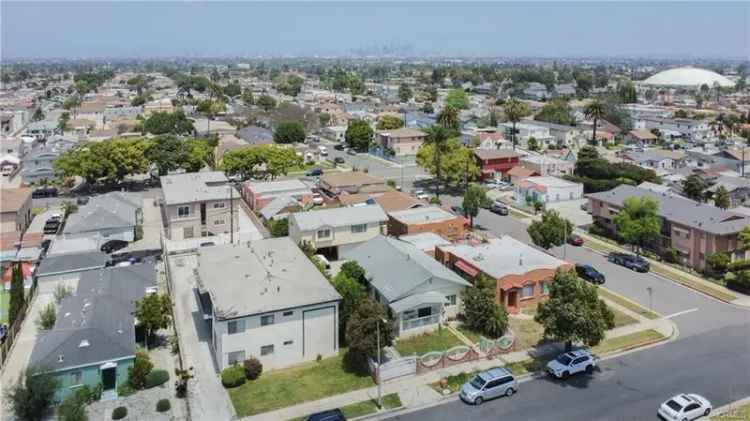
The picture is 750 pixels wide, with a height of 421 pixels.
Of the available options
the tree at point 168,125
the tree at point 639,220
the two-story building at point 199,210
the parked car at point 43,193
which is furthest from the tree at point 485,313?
the tree at point 168,125

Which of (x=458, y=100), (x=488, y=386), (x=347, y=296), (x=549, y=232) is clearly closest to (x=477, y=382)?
(x=488, y=386)

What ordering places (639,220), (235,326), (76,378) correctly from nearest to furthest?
(76,378)
(235,326)
(639,220)

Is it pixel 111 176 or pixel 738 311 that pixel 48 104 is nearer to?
pixel 111 176

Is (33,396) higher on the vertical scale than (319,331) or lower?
lower

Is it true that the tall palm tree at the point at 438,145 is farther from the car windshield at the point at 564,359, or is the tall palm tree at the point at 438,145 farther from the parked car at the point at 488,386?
the parked car at the point at 488,386

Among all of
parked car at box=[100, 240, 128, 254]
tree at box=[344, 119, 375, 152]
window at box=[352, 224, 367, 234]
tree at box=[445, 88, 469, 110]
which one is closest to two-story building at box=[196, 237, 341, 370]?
window at box=[352, 224, 367, 234]

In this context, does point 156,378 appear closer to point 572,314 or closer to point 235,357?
point 235,357
